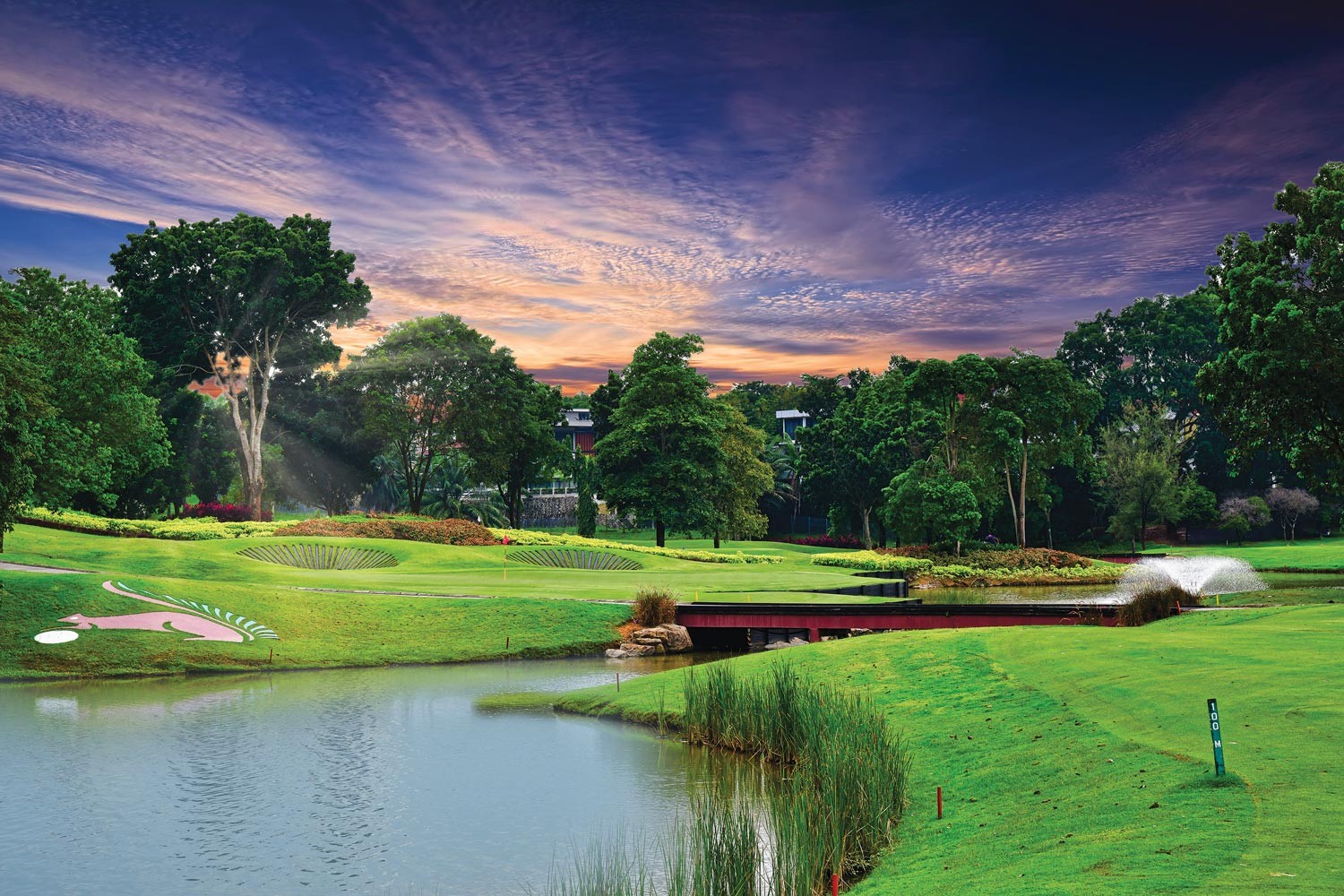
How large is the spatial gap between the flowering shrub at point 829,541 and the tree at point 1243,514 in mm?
29780

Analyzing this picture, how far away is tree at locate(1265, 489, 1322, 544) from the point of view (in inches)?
3204

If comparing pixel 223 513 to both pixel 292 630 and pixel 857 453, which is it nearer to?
pixel 292 630

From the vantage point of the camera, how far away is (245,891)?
13062 millimetres

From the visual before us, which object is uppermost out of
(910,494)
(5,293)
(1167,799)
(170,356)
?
(170,356)

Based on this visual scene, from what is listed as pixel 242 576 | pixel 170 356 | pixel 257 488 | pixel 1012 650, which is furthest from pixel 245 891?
pixel 170 356

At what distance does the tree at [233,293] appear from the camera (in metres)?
70.7

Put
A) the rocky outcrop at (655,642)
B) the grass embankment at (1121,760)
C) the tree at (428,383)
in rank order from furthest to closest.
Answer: the tree at (428,383) < the rocky outcrop at (655,642) < the grass embankment at (1121,760)

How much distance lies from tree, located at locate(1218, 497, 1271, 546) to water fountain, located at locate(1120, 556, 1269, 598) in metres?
14.4

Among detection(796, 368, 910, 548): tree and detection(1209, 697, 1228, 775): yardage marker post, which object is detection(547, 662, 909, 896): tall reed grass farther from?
detection(796, 368, 910, 548): tree

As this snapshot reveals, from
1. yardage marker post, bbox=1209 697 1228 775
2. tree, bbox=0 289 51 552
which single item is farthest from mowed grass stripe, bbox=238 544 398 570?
yardage marker post, bbox=1209 697 1228 775

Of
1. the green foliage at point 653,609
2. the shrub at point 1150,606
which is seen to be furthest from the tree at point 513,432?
the shrub at point 1150,606

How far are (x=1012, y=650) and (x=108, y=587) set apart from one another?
1144 inches

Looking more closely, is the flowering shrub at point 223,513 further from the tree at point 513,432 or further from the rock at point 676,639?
the rock at point 676,639

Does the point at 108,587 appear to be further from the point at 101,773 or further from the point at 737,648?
the point at 737,648
